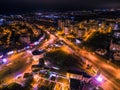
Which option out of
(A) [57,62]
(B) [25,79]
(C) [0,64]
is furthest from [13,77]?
(A) [57,62]

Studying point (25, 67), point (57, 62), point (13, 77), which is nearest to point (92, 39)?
point (57, 62)

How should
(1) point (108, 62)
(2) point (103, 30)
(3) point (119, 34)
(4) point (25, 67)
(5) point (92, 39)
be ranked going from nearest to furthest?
(4) point (25, 67) → (1) point (108, 62) → (5) point (92, 39) → (3) point (119, 34) → (2) point (103, 30)

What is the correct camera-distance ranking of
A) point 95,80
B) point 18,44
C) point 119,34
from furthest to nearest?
point 119,34, point 18,44, point 95,80

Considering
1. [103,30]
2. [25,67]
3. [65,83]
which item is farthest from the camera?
[103,30]

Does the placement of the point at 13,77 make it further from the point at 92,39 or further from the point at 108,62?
the point at 92,39

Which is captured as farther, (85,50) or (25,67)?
(85,50)

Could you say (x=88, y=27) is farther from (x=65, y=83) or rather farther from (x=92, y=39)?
(x=65, y=83)

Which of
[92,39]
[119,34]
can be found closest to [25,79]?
[92,39]

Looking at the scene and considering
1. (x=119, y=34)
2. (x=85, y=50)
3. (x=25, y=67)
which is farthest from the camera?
(x=119, y=34)

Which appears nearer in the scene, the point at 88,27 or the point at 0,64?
the point at 0,64
